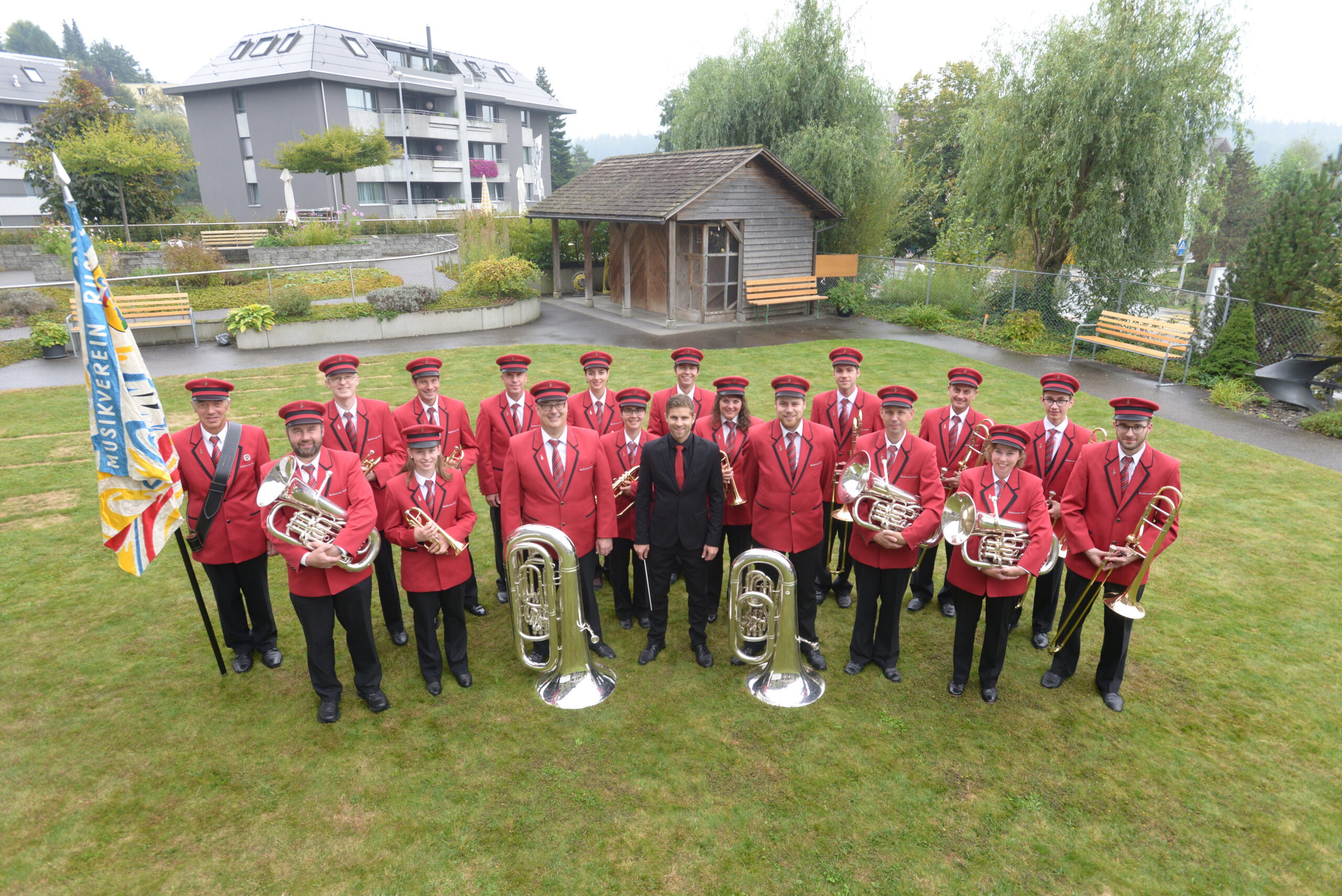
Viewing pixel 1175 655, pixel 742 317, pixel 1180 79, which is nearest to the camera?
pixel 1175 655

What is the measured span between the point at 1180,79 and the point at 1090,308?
18.3 ft

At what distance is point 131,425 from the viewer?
→ 5.40m

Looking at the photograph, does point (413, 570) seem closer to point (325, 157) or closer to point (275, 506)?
point (275, 506)

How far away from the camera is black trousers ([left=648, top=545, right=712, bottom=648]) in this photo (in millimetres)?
6184

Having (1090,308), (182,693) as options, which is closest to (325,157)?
(1090,308)

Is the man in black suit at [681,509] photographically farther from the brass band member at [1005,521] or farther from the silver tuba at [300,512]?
the silver tuba at [300,512]

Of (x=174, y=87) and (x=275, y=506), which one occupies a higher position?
(x=174, y=87)

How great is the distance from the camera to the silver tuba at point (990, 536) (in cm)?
544

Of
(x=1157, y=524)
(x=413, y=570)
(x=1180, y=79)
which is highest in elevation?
(x=1180, y=79)

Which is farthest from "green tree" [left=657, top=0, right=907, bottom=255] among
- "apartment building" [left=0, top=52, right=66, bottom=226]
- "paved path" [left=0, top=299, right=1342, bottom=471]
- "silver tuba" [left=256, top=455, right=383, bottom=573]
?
"apartment building" [left=0, top=52, right=66, bottom=226]

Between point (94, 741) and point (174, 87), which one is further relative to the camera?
point (174, 87)

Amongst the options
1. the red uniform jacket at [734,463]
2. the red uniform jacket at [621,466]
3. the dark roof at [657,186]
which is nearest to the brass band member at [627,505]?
the red uniform jacket at [621,466]

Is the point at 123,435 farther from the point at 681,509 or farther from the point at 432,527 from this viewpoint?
the point at 681,509

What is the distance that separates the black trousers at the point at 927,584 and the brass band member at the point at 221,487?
6121mm
